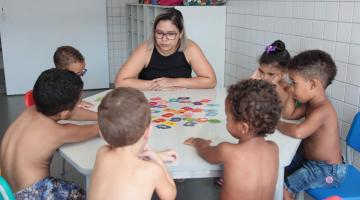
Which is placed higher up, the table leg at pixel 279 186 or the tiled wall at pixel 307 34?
the tiled wall at pixel 307 34

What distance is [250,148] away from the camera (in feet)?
4.93

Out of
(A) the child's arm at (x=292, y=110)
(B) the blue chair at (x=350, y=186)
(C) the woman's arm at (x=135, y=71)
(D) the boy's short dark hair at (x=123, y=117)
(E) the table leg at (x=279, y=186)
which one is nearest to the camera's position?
(D) the boy's short dark hair at (x=123, y=117)

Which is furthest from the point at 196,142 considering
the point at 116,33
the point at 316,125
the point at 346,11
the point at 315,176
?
the point at 116,33

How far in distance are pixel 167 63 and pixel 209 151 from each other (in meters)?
1.42

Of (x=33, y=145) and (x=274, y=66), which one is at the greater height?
(x=274, y=66)

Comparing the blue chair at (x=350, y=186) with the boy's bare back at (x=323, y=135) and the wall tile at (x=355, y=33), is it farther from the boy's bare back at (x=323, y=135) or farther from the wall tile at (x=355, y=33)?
the wall tile at (x=355, y=33)

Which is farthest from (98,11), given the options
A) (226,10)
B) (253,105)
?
(253,105)

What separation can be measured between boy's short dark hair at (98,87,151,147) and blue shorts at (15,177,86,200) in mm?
577

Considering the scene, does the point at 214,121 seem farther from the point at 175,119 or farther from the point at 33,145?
the point at 33,145

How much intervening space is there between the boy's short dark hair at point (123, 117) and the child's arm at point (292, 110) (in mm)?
1029

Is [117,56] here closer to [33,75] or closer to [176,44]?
[33,75]

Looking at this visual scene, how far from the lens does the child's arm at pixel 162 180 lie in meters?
1.34

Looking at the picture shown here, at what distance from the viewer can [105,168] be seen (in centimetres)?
132

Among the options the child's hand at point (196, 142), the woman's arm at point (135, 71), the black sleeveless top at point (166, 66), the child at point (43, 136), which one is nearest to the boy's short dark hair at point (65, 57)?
the woman's arm at point (135, 71)
